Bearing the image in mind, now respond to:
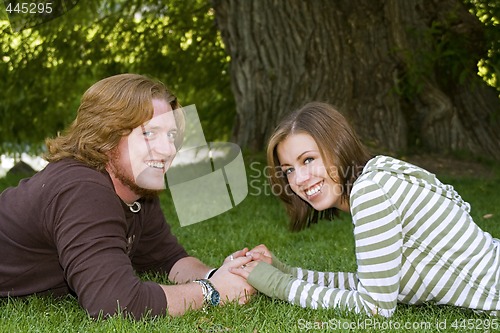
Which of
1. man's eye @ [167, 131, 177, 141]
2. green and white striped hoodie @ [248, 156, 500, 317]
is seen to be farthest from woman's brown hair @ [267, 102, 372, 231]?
man's eye @ [167, 131, 177, 141]

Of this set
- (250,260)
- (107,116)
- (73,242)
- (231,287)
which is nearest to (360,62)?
(250,260)

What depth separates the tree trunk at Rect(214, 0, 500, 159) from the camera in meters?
7.95

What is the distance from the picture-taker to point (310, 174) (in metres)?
3.25

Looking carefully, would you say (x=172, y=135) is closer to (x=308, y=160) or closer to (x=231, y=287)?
(x=308, y=160)

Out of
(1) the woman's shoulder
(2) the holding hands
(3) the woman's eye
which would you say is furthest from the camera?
(2) the holding hands

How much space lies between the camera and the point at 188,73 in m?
10.7

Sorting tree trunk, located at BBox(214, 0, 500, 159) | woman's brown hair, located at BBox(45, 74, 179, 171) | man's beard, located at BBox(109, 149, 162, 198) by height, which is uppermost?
woman's brown hair, located at BBox(45, 74, 179, 171)

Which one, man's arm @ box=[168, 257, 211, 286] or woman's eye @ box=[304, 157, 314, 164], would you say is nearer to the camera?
woman's eye @ box=[304, 157, 314, 164]

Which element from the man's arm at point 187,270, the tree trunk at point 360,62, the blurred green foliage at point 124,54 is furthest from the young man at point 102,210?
the blurred green foliage at point 124,54

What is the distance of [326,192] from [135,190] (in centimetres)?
86

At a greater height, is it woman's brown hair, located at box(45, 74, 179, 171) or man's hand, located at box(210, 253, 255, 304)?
woman's brown hair, located at box(45, 74, 179, 171)

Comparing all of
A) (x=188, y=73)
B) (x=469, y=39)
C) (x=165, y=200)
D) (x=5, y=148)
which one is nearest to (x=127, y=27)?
(x=188, y=73)

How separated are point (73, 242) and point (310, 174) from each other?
107 centimetres

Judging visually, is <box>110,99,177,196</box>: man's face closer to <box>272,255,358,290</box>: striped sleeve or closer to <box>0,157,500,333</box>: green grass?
<box>0,157,500,333</box>: green grass
